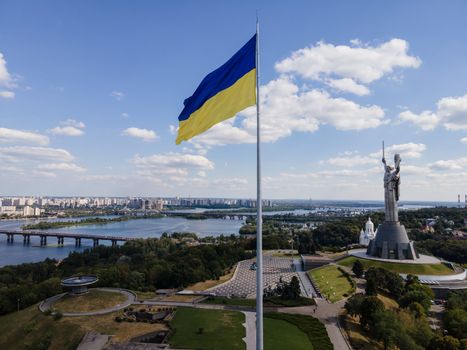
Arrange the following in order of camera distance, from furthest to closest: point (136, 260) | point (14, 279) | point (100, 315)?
1. point (136, 260)
2. point (14, 279)
3. point (100, 315)

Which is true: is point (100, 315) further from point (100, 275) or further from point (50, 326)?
point (100, 275)

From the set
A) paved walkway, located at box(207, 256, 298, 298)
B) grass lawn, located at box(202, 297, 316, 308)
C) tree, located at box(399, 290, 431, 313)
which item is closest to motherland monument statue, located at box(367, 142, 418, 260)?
paved walkway, located at box(207, 256, 298, 298)

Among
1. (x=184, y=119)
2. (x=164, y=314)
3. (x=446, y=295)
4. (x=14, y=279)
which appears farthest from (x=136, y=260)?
(x=184, y=119)

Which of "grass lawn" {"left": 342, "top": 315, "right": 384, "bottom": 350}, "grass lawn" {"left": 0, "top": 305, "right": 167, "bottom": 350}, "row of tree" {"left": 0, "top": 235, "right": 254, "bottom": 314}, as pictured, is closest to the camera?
"grass lawn" {"left": 342, "top": 315, "right": 384, "bottom": 350}

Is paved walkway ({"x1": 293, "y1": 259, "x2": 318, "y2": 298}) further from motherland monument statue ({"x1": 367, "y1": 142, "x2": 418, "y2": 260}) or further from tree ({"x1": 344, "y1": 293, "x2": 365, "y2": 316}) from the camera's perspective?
motherland monument statue ({"x1": 367, "y1": 142, "x2": 418, "y2": 260})

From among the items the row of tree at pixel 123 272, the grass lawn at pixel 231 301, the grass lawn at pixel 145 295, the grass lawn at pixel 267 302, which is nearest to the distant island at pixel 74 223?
the row of tree at pixel 123 272

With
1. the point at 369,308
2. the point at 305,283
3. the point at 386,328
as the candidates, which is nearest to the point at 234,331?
the point at 386,328

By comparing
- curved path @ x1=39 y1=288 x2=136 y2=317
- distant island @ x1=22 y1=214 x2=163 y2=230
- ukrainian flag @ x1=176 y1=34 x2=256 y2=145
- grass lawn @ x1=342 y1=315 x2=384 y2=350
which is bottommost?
distant island @ x1=22 y1=214 x2=163 y2=230
